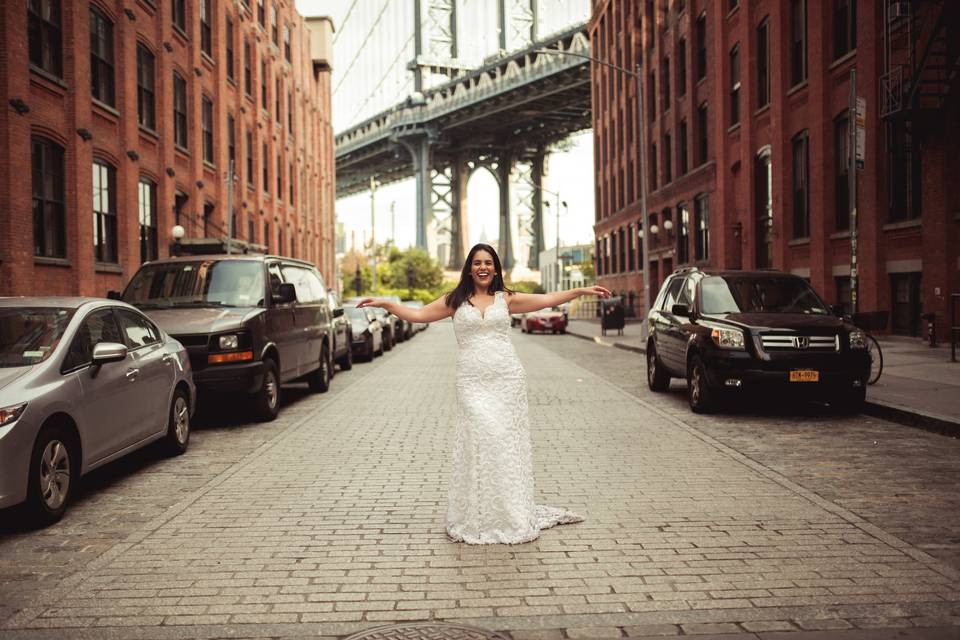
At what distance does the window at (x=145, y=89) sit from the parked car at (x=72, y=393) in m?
17.3

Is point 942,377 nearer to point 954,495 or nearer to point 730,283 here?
point 730,283

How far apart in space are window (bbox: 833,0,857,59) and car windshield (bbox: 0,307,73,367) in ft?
67.2

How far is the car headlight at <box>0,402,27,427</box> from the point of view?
214 inches

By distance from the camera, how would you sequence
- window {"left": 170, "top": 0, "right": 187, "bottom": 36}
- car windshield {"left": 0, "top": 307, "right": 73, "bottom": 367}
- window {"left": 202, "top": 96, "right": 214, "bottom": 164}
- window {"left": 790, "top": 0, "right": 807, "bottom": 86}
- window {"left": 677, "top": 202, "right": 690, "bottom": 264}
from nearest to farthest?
car windshield {"left": 0, "top": 307, "right": 73, "bottom": 367}
window {"left": 790, "top": 0, "right": 807, "bottom": 86}
window {"left": 170, "top": 0, "right": 187, "bottom": 36}
window {"left": 202, "top": 96, "right": 214, "bottom": 164}
window {"left": 677, "top": 202, "right": 690, "bottom": 264}

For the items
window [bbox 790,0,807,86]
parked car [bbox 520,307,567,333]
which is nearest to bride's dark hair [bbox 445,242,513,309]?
window [bbox 790,0,807,86]

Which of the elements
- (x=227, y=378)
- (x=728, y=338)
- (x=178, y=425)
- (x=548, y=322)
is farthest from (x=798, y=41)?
(x=178, y=425)

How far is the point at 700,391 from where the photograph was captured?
10898 mm

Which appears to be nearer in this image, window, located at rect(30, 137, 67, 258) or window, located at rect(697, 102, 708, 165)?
window, located at rect(30, 137, 67, 258)

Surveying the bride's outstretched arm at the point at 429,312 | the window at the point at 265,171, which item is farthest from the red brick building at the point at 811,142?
the window at the point at 265,171

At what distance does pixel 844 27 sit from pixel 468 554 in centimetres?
2175

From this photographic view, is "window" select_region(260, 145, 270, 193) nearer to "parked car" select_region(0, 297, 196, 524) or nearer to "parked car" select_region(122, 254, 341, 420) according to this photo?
"parked car" select_region(122, 254, 341, 420)

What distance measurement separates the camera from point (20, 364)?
6148mm

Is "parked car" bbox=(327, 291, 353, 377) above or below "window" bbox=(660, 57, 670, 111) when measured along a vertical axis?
below

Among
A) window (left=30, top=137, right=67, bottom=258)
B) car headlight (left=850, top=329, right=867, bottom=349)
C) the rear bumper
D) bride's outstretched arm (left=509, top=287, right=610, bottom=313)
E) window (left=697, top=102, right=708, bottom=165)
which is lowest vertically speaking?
the rear bumper
